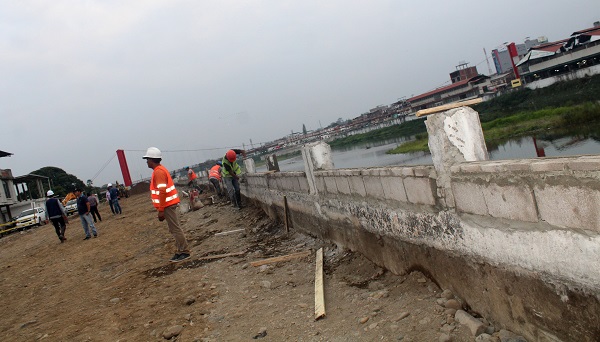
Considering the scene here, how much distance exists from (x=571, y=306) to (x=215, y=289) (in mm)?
3765

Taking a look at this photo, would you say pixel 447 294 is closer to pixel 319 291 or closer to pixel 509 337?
pixel 509 337

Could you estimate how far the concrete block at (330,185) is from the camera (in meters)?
5.22

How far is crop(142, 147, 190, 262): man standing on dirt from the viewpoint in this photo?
21.3 feet

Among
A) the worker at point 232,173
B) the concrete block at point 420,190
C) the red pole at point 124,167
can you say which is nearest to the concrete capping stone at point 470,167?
the concrete block at point 420,190

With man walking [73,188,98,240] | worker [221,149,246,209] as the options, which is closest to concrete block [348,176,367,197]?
worker [221,149,246,209]

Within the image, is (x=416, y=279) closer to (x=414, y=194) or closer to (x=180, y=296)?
(x=414, y=194)

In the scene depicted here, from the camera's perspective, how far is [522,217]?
243cm

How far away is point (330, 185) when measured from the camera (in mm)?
5344

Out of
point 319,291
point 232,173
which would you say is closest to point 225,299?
point 319,291

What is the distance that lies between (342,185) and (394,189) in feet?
3.87

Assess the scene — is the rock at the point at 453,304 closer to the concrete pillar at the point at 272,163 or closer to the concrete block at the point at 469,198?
the concrete block at the point at 469,198

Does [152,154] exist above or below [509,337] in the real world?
above

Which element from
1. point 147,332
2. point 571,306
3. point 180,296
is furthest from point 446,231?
point 180,296

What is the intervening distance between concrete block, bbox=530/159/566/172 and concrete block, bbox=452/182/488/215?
479 mm
